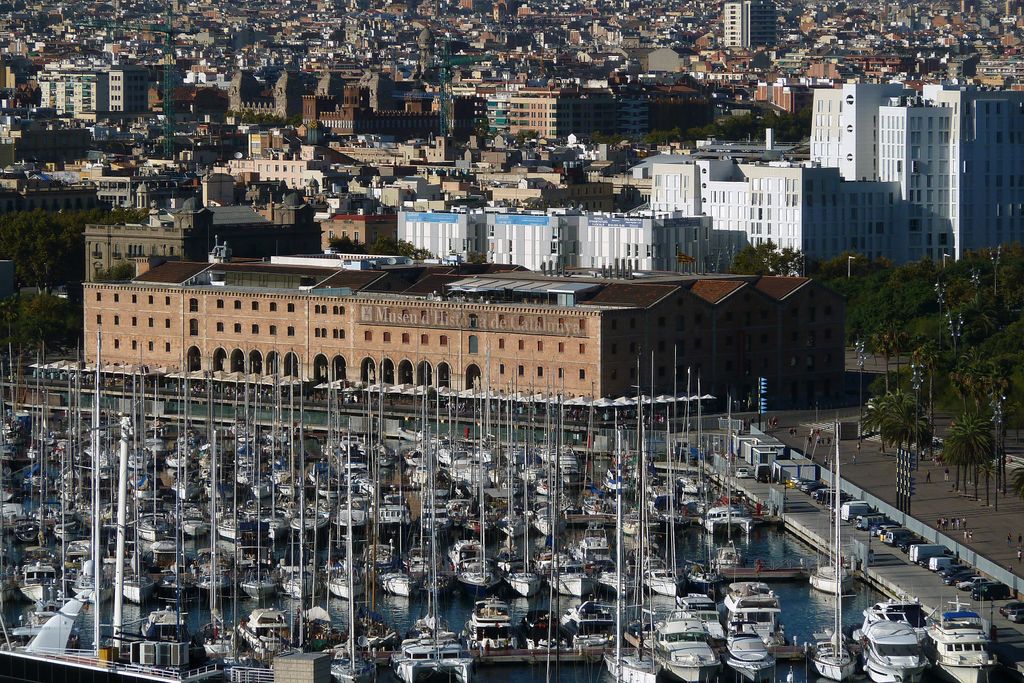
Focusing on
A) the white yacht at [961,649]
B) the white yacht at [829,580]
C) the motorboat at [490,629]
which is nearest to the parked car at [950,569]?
the white yacht at [829,580]

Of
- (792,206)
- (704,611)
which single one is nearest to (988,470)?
(704,611)

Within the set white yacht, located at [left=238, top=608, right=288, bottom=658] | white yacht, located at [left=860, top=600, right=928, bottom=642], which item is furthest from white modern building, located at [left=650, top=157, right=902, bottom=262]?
white yacht, located at [left=238, top=608, right=288, bottom=658]

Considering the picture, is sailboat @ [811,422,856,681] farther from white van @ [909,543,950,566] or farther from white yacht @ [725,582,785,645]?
white van @ [909,543,950,566]

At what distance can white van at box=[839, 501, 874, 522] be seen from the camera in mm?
72375

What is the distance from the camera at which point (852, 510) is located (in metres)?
72.6

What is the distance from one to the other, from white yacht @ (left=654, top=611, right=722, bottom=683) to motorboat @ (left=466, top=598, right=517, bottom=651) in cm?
343

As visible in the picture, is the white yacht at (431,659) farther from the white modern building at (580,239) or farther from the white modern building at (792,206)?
the white modern building at (792,206)

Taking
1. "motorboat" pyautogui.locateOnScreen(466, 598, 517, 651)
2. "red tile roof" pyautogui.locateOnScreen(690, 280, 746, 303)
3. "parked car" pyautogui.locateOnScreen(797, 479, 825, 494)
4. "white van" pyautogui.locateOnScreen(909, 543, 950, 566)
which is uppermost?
"red tile roof" pyautogui.locateOnScreen(690, 280, 746, 303)

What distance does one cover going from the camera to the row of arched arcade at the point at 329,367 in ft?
311

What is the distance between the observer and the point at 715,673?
188 ft

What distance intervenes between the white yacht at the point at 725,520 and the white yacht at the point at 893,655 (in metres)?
15.2

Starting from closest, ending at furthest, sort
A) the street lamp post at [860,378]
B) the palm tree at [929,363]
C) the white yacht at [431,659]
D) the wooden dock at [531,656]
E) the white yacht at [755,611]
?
the white yacht at [431,659], the wooden dock at [531,656], the white yacht at [755,611], the palm tree at [929,363], the street lamp post at [860,378]

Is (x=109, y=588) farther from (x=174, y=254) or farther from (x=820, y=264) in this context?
(x=820, y=264)

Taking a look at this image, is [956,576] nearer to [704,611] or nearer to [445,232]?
[704,611]
